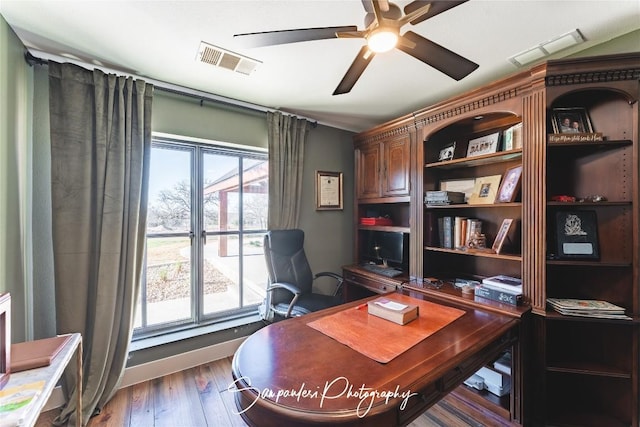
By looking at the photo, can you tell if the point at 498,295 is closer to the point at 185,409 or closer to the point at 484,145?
the point at 484,145

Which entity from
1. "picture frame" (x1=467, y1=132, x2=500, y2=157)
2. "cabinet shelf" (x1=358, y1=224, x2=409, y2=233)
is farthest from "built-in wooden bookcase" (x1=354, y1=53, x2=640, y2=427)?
"cabinet shelf" (x1=358, y1=224, x2=409, y2=233)

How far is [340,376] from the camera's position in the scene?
1002 millimetres

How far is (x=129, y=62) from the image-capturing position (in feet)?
6.20

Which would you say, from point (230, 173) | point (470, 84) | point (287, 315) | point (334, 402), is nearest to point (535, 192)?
point (470, 84)

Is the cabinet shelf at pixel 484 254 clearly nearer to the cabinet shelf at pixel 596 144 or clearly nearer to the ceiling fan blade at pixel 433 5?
the cabinet shelf at pixel 596 144

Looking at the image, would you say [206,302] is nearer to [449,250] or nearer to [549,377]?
[449,250]

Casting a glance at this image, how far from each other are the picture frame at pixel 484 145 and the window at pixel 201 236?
1963 millimetres

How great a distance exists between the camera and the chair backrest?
8.36 ft

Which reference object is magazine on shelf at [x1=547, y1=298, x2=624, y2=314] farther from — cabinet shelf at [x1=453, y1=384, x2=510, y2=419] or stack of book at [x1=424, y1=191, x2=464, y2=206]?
stack of book at [x1=424, y1=191, x2=464, y2=206]

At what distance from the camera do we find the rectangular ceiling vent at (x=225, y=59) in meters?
1.75

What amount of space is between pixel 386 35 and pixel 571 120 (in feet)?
4.84

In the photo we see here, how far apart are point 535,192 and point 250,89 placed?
224 centimetres

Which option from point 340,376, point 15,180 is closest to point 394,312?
point 340,376

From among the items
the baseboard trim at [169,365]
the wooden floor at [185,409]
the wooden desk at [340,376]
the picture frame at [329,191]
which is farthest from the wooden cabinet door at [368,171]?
the baseboard trim at [169,365]
